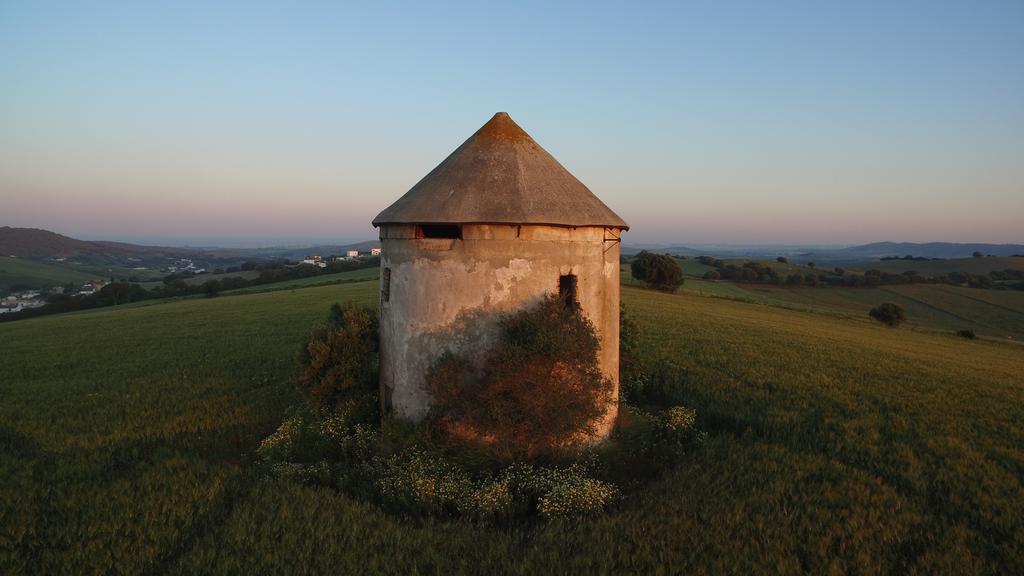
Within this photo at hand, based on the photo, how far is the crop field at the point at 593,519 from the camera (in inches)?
258

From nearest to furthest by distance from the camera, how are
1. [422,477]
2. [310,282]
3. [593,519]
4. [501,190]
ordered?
[593,519] < [422,477] < [501,190] < [310,282]

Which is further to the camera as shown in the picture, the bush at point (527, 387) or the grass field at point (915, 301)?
the grass field at point (915, 301)

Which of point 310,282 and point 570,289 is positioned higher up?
point 570,289

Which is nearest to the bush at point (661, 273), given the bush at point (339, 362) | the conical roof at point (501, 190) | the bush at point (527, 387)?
the conical roof at point (501, 190)

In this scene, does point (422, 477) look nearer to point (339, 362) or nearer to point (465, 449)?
point (465, 449)

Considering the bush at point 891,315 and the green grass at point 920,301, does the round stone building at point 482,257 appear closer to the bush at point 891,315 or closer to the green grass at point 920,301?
the bush at point 891,315

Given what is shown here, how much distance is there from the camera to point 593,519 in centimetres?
779

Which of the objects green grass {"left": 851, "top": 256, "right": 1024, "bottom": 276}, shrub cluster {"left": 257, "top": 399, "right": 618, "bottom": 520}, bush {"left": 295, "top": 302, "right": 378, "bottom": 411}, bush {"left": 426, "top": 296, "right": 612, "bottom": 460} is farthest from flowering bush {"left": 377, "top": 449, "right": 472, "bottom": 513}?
green grass {"left": 851, "top": 256, "right": 1024, "bottom": 276}

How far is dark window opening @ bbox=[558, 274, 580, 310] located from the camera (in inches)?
402

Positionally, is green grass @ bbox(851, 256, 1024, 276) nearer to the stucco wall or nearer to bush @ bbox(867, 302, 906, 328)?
bush @ bbox(867, 302, 906, 328)

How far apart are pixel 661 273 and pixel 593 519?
139 feet

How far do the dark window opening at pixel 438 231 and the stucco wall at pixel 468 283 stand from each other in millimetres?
153

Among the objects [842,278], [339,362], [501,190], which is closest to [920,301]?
[842,278]

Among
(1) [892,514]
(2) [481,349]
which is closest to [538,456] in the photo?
(2) [481,349]
